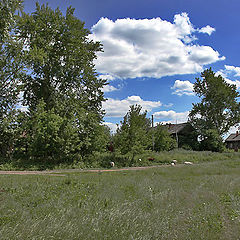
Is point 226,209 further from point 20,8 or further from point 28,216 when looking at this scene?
point 20,8

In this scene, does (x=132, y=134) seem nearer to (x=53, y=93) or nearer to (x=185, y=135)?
(x=53, y=93)

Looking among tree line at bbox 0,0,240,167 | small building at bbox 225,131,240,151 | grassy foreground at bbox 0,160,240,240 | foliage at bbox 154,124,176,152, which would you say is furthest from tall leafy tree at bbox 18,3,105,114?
small building at bbox 225,131,240,151

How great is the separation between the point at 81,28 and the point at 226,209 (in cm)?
2439

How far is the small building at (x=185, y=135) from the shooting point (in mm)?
42634

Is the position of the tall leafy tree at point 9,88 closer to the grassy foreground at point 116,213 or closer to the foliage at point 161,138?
the grassy foreground at point 116,213

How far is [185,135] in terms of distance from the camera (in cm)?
4656

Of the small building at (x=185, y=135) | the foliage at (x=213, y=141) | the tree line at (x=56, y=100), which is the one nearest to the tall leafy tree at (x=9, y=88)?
the tree line at (x=56, y=100)

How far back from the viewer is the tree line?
20.6 m

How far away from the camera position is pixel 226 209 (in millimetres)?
7070

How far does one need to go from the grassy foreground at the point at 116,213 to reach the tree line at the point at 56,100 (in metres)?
12.5

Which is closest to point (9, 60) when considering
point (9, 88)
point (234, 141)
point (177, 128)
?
point (9, 88)

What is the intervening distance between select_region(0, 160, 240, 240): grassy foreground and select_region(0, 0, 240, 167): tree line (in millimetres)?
12467

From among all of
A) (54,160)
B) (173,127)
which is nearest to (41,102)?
(54,160)

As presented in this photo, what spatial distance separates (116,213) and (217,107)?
42.1 meters
